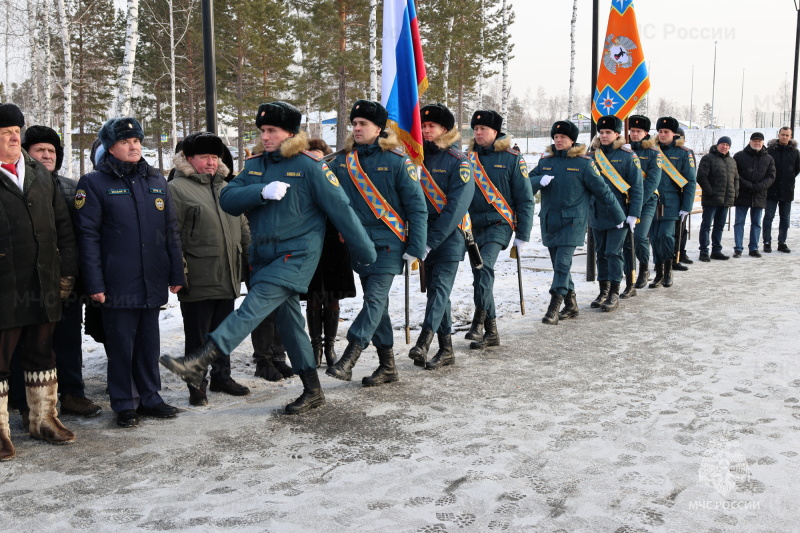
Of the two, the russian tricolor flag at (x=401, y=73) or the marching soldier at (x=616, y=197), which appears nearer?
the russian tricolor flag at (x=401, y=73)

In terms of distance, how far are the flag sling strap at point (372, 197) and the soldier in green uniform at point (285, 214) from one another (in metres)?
0.64

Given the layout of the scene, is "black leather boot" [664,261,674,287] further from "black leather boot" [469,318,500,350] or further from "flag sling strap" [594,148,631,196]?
"black leather boot" [469,318,500,350]

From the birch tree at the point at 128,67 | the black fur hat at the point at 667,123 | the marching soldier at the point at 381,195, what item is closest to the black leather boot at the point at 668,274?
the black fur hat at the point at 667,123

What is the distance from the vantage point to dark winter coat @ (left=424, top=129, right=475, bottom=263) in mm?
6555

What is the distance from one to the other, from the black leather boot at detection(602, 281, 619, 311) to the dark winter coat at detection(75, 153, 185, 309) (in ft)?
18.5

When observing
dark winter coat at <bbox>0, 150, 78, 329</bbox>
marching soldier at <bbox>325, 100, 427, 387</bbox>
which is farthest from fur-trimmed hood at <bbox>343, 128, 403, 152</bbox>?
dark winter coat at <bbox>0, 150, 78, 329</bbox>

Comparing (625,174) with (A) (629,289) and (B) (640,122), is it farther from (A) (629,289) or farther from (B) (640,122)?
(A) (629,289)

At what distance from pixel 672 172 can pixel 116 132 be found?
830 cm

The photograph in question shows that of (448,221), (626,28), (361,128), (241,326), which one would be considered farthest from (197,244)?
(626,28)

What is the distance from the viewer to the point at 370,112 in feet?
19.3

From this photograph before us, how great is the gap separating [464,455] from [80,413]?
2.64m

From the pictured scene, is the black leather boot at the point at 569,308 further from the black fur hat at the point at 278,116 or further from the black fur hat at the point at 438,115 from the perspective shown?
the black fur hat at the point at 278,116

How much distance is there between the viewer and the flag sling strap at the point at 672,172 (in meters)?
11.1

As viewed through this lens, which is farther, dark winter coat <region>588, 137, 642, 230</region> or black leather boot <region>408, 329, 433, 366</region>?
dark winter coat <region>588, 137, 642, 230</region>
